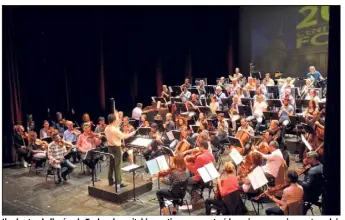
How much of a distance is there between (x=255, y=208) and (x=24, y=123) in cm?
789

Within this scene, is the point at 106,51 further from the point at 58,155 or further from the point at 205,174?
the point at 205,174

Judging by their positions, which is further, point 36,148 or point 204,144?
point 36,148

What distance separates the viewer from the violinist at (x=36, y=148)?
1030 centimetres

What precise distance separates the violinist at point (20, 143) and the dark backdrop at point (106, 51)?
2.27 feet

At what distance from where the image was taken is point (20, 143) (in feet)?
36.1

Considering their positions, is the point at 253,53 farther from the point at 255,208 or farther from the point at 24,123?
the point at 255,208

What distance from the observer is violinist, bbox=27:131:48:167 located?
33.8 feet

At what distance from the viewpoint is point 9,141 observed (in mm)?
11500

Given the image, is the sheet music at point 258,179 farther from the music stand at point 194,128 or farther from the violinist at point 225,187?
the music stand at point 194,128

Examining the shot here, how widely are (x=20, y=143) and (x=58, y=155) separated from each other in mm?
2089

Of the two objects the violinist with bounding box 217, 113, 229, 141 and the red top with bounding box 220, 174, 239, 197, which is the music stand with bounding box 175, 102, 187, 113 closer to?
the violinist with bounding box 217, 113, 229, 141

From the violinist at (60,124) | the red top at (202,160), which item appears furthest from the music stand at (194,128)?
the violinist at (60,124)

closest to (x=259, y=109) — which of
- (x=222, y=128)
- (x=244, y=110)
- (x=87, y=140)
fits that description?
(x=244, y=110)

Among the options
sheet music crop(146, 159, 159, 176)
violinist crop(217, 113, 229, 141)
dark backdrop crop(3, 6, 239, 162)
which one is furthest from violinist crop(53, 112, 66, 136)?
sheet music crop(146, 159, 159, 176)
